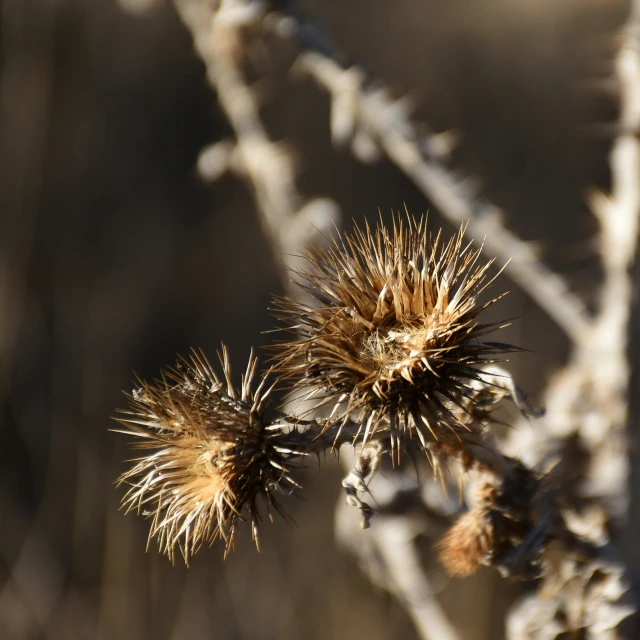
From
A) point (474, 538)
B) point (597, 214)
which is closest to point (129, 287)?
point (597, 214)

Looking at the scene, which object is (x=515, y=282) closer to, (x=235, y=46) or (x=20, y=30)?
(x=235, y=46)

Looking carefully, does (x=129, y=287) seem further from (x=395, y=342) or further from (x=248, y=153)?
(x=395, y=342)

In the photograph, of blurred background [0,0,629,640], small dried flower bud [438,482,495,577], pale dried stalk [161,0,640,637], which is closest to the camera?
small dried flower bud [438,482,495,577]

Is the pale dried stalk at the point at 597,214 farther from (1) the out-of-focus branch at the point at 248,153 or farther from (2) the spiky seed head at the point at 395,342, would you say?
(2) the spiky seed head at the point at 395,342

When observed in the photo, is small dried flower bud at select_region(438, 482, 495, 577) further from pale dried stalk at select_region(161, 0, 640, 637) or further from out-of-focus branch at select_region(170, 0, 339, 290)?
out-of-focus branch at select_region(170, 0, 339, 290)

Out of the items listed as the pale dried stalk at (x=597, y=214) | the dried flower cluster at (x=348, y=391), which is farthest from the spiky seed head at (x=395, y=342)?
the pale dried stalk at (x=597, y=214)

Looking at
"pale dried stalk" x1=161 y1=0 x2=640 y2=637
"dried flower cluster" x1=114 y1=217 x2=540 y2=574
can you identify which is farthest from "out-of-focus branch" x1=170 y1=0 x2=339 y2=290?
"dried flower cluster" x1=114 y1=217 x2=540 y2=574
